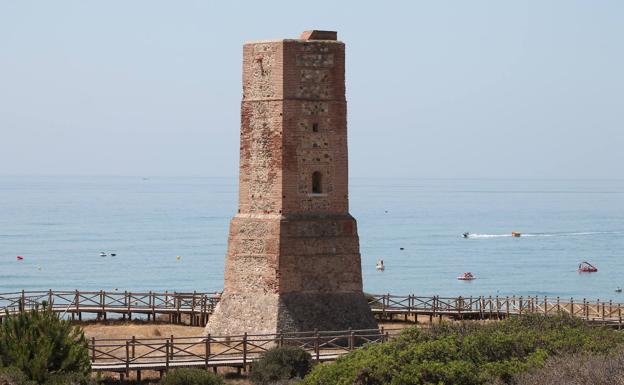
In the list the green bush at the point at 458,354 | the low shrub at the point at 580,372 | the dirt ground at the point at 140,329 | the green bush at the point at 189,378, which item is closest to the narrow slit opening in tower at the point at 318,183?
the dirt ground at the point at 140,329

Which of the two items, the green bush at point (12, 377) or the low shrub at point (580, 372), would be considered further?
the green bush at point (12, 377)

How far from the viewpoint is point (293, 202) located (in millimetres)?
41656

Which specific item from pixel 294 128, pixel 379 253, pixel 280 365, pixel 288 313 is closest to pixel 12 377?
pixel 280 365

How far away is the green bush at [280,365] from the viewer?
36594 mm

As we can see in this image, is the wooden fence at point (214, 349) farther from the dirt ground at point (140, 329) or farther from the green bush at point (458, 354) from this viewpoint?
the green bush at point (458, 354)

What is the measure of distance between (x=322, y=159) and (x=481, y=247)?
86.3 m

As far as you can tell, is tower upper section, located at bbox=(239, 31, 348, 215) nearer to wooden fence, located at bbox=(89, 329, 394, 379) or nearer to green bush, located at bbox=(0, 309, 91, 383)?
wooden fence, located at bbox=(89, 329, 394, 379)

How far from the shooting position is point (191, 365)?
37.7 m

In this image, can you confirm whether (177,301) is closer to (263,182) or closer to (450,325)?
(263,182)

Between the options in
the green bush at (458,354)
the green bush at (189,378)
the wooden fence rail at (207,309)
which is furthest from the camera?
the wooden fence rail at (207,309)

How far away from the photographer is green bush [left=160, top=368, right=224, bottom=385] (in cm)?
3431

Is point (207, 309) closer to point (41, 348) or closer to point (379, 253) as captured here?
point (41, 348)

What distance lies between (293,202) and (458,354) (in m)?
10.8

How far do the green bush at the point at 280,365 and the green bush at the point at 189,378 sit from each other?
1.95m
